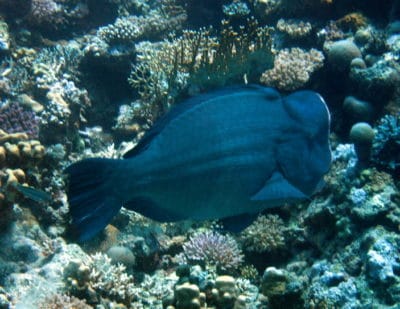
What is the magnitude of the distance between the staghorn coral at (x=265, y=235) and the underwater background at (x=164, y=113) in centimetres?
2

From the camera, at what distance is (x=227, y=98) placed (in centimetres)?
230

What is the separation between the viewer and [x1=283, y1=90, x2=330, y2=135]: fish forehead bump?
2.32 meters

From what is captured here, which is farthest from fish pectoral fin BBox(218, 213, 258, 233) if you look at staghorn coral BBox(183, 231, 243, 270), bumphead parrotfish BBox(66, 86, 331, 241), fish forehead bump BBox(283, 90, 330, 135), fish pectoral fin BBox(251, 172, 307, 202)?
staghorn coral BBox(183, 231, 243, 270)

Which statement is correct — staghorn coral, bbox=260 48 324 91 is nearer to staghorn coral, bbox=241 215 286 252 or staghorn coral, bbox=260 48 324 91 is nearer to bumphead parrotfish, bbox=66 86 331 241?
staghorn coral, bbox=241 215 286 252

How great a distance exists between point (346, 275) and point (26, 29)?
8885 mm

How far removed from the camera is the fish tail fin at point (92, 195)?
227cm

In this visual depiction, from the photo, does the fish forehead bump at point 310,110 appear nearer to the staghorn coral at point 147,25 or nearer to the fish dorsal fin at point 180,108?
the fish dorsal fin at point 180,108

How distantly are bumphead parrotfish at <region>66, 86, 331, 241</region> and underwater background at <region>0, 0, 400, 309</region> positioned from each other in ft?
5.96

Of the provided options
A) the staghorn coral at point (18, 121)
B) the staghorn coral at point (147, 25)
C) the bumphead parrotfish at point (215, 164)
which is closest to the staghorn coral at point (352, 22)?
the staghorn coral at point (147, 25)

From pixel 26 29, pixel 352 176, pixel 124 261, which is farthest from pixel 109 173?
pixel 26 29

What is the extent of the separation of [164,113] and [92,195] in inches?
111

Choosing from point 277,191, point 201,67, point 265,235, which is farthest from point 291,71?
point 277,191

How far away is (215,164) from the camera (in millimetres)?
2225

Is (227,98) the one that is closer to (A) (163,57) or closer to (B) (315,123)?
(B) (315,123)
